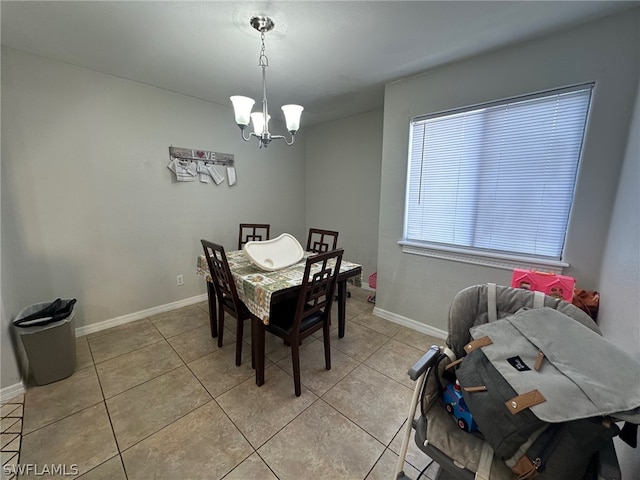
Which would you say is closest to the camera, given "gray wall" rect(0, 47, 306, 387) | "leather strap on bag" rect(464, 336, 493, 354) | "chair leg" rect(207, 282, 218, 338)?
"leather strap on bag" rect(464, 336, 493, 354)

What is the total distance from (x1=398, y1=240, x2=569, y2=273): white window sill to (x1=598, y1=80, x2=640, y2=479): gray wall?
0.92 feet

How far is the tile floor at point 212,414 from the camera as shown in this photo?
1.29 metres

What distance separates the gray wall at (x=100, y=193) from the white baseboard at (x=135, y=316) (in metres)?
0.05

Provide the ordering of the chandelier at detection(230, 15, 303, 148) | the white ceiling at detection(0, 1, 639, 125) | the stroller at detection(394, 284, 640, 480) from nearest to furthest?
the stroller at detection(394, 284, 640, 480), the white ceiling at detection(0, 1, 639, 125), the chandelier at detection(230, 15, 303, 148)

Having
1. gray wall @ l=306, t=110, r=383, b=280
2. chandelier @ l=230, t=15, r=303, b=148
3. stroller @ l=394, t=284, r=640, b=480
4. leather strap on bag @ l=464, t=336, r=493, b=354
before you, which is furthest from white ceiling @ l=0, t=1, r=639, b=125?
leather strap on bag @ l=464, t=336, r=493, b=354

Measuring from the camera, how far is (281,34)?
1.71 metres

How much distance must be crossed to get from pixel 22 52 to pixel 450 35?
3234mm

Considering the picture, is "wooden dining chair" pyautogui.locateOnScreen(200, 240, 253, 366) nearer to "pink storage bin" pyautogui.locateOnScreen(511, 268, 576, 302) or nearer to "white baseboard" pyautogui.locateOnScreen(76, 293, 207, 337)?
"white baseboard" pyautogui.locateOnScreen(76, 293, 207, 337)

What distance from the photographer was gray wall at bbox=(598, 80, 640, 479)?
3.82ft

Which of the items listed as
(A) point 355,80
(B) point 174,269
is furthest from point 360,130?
(B) point 174,269

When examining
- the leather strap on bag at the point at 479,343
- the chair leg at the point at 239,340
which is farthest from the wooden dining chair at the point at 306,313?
the leather strap on bag at the point at 479,343

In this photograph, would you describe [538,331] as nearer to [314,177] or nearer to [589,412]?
[589,412]

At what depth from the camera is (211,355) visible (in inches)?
84.1
